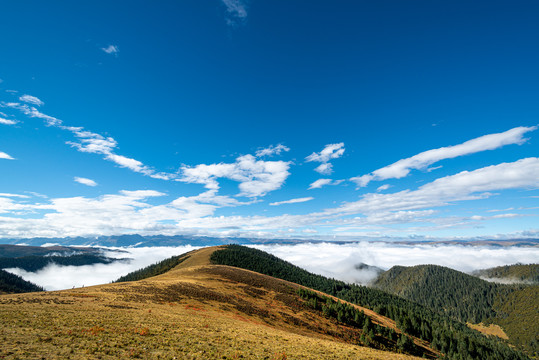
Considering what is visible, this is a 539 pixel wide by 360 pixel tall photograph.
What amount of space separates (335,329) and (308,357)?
163 feet

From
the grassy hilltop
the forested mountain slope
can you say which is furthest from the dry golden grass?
the forested mountain slope

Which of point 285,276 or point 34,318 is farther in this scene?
point 285,276

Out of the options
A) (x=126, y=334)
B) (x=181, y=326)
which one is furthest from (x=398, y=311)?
(x=126, y=334)

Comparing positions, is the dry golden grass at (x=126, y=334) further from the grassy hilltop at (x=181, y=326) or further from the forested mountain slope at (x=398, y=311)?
the forested mountain slope at (x=398, y=311)

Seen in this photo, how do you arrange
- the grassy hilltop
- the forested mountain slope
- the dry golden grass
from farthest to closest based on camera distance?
1. the forested mountain slope
2. the grassy hilltop
3. the dry golden grass

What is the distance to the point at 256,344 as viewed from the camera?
2652 cm

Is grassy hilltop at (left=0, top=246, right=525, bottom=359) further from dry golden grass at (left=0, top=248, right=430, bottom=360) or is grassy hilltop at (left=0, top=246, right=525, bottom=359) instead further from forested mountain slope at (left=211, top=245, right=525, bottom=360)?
forested mountain slope at (left=211, top=245, right=525, bottom=360)

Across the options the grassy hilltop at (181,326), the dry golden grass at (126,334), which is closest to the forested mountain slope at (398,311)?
the grassy hilltop at (181,326)

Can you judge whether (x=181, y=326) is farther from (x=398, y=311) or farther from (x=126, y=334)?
(x=398, y=311)

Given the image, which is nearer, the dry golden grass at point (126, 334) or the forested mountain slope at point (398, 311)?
the dry golden grass at point (126, 334)

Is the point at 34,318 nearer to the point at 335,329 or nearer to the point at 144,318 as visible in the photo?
the point at 144,318

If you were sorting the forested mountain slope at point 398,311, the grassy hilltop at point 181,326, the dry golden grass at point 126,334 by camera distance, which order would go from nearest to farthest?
the dry golden grass at point 126,334
the grassy hilltop at point 181,326
the forested mountain slope at point 398,311

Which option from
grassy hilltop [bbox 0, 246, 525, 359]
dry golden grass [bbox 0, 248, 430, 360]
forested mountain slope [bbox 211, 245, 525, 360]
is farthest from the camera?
forested mountain slope [bbox 211, 245, 525, 360]

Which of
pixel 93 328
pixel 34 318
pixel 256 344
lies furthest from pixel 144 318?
pixel 256 344
